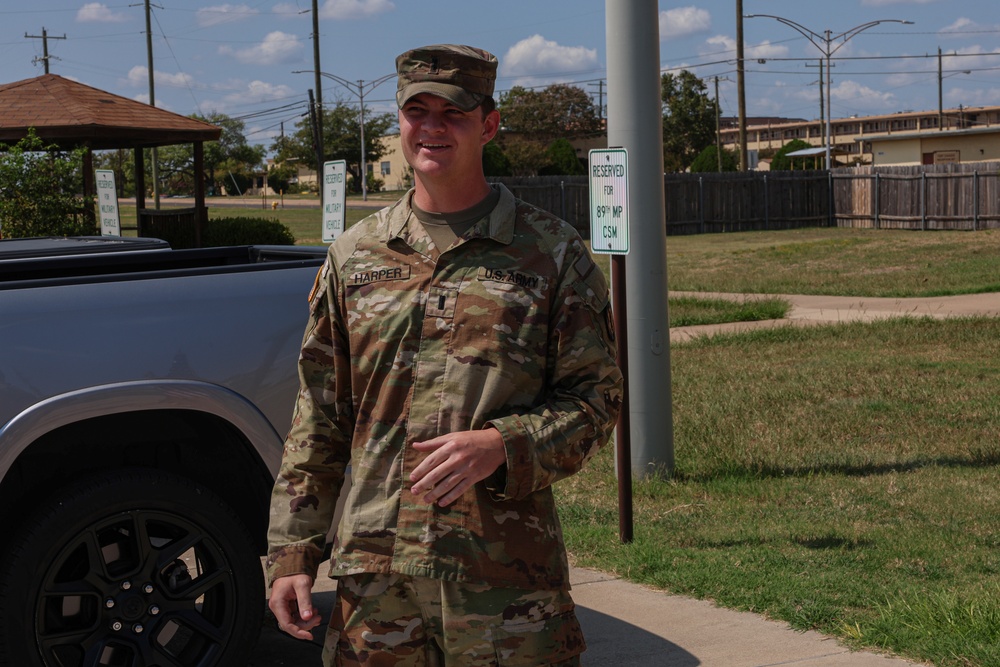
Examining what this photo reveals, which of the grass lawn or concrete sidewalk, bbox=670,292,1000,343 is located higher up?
concrete sidewalk, bbox=670,292,1000,343

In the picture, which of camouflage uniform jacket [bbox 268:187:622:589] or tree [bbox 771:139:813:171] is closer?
camouflage uniform jacket [bbox 268:187:622:589]

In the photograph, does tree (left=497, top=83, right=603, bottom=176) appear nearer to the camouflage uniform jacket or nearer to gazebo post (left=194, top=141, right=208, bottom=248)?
gazebo post (left=194, top=141, right=208, bottom=248)

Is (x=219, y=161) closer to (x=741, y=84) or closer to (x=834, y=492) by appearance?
(x=741, y=84)

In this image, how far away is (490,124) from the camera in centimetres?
260

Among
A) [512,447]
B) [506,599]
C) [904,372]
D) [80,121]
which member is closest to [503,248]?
[512,447]

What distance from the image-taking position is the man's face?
8.11ft

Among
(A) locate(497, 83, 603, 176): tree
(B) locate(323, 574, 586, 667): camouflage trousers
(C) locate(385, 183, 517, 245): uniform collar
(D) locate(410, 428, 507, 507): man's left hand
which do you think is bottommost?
(B) locate(323, 574, 586, 667): camouflage trousers

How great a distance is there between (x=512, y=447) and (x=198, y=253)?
341cm

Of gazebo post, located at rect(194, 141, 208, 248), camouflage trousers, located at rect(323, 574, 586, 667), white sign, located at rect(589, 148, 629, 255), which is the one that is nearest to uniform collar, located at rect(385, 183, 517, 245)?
camouflage trousers, located at rect(323, 574, 586, 667)

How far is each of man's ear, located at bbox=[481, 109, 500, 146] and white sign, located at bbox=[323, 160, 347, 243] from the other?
317 inches

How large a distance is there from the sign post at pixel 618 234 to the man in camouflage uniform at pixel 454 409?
359 cm

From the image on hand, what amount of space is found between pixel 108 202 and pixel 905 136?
130 ft

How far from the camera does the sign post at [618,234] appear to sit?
6.12 meters

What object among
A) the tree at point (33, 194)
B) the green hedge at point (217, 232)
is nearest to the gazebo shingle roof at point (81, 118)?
the green hedge at point (217, 232)
